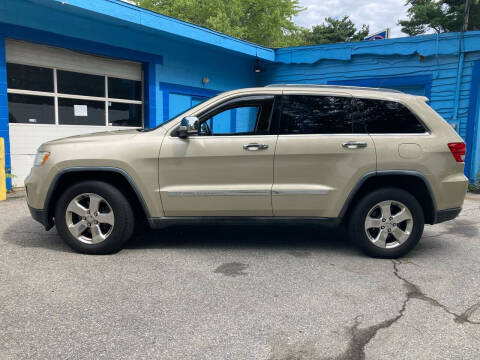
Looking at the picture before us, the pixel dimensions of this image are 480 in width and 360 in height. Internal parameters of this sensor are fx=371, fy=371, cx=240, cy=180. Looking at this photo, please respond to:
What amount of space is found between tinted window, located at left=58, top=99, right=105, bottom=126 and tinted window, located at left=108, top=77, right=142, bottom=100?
0.44 metres

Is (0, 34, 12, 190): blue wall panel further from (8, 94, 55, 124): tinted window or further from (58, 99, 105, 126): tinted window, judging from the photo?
(58, 99, 105, 126): tinted window

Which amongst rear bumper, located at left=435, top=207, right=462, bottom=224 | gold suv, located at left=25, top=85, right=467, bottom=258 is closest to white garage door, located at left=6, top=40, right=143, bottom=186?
gold suv, located at left=25, top=85, right=467, bottom=258

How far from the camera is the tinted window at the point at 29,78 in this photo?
7.71 meters

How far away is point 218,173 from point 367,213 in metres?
1.70

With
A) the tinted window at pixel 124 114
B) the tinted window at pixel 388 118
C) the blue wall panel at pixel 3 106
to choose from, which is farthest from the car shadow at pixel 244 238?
the tinted window at pixel 124 114

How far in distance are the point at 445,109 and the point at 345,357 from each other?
946 centimetres

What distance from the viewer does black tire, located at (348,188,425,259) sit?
13.3 feet

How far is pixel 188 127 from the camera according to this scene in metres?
3.89

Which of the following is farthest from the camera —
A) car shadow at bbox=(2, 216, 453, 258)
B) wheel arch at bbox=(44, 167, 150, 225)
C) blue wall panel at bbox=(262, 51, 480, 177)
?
blue wall panel at bbox=(262, 51, 480, 177)

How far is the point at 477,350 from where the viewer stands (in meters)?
2.42

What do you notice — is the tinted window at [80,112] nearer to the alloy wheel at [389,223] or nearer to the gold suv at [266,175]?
the gold suv at [266,175]

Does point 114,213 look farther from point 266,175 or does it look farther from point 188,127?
point 266,175

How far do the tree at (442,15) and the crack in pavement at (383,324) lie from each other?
30.0m

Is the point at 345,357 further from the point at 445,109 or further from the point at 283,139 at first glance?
the point at 445,109
